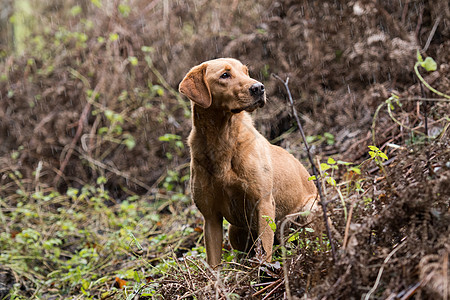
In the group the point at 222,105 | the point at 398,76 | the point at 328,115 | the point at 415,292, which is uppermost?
the point at 222,105

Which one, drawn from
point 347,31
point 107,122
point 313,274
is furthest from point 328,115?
point 313,274

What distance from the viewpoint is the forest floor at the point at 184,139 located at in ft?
8.68

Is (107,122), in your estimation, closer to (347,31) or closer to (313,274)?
(347,31)

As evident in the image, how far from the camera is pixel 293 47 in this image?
7.42 m

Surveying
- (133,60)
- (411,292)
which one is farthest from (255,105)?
(133,60)

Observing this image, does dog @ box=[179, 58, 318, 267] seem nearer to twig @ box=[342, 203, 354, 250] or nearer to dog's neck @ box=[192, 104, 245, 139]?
dog's neck @ box=[192, 104, 245, 139]

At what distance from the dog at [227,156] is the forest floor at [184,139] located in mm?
343

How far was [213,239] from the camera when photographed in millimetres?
3982

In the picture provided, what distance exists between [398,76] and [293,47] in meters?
1.73

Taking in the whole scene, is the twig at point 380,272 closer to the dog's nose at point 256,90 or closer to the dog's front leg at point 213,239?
the dog's nose at point 256,90

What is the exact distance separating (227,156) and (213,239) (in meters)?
0.72

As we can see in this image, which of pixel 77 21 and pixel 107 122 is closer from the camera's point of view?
pixel 107 122

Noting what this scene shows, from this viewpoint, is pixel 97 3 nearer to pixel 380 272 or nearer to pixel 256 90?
pixel 256 90

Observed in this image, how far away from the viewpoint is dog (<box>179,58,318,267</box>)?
148 inches
